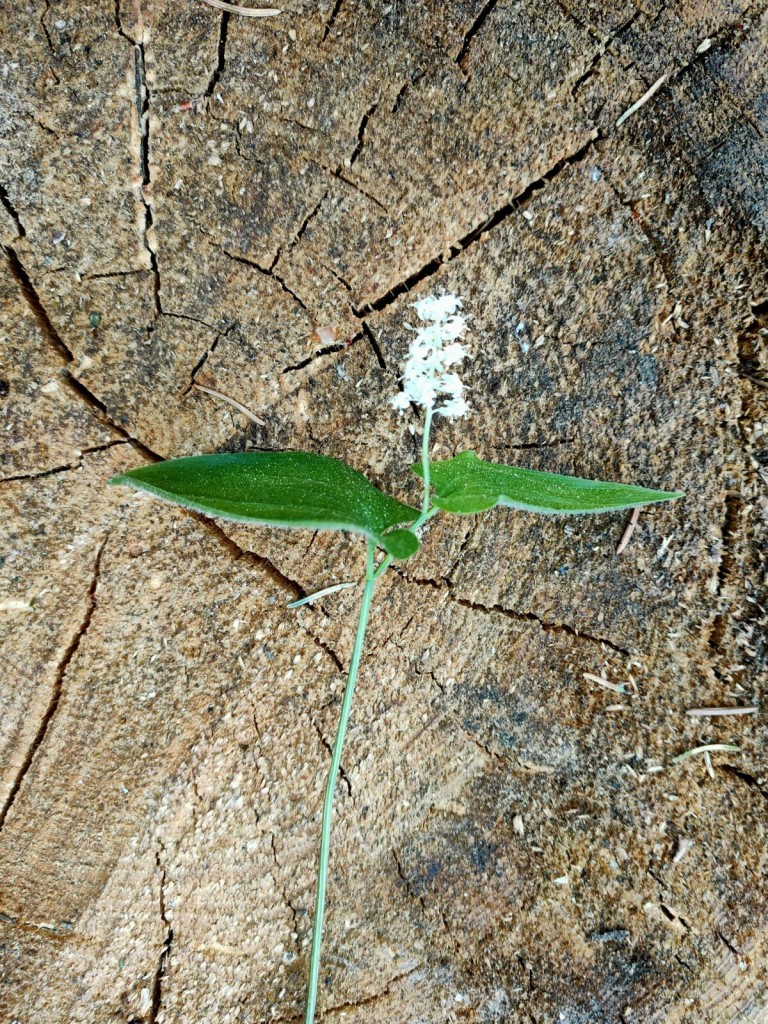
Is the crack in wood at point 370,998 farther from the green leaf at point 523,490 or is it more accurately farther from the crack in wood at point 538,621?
the green leaf at point 523,490

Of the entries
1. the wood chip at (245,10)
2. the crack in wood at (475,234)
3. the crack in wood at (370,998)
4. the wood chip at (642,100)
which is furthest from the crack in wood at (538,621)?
the wood chip at (245,10)

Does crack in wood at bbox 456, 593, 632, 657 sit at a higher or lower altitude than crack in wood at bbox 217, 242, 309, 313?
lower

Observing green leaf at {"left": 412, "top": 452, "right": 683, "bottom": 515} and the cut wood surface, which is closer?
green leaf at {"left": 412, "top": 452, "right": 683, "bottom": 515}

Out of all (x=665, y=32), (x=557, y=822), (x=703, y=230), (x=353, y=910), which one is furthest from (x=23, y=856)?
(x=665, y=32)

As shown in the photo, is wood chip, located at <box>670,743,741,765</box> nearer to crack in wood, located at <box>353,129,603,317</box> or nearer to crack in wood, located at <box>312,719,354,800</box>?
crack in wood, located at <box>312,719,354,800</box>

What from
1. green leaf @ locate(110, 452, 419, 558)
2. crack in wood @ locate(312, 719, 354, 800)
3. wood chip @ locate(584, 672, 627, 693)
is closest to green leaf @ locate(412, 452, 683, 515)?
green leaf @ locate(110, 452, 419, 558)

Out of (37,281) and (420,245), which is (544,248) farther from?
(37,281)
